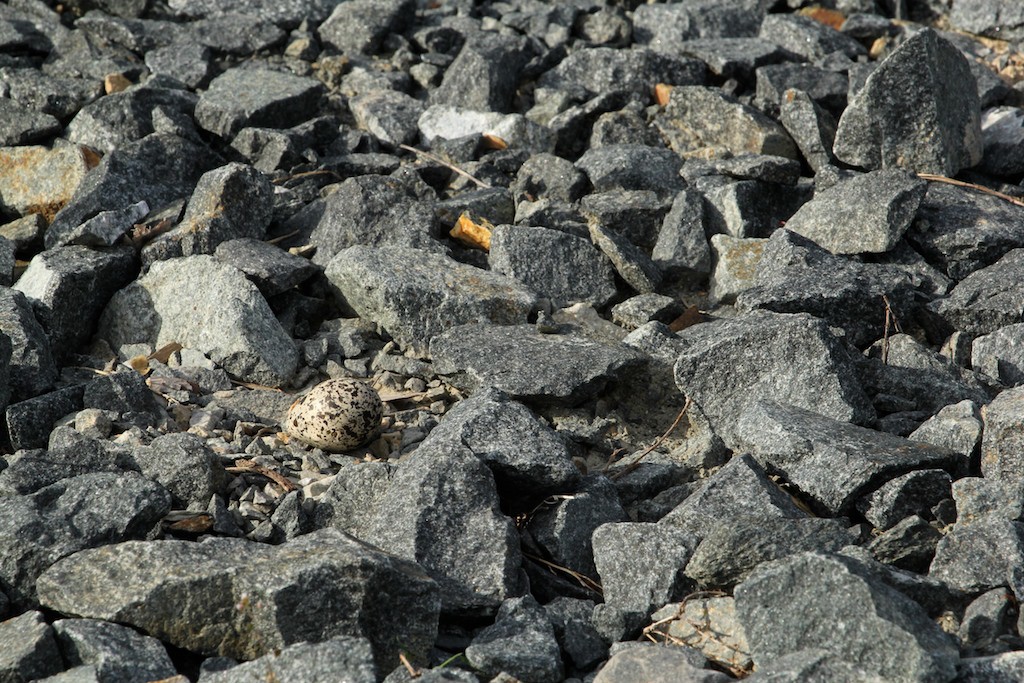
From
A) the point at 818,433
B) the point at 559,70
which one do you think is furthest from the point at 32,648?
the point at 559,70

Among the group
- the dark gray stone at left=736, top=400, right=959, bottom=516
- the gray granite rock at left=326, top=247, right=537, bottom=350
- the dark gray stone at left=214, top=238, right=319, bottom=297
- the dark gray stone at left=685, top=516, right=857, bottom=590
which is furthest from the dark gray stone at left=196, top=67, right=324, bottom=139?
the dark gray stone at left=685, top=516, right=857, bottom=590

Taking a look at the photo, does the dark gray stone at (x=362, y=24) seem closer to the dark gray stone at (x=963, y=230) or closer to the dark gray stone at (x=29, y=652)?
the dark gray stone at (x=963, y=230)

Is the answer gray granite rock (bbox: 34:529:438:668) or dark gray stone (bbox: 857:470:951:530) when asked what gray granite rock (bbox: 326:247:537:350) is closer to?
gray granite rock (bbox: 34:529:438:668)

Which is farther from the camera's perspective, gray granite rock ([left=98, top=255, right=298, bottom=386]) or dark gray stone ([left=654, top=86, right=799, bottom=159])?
dark gray stone ([left=654, top=86, right=799, bottom=159])

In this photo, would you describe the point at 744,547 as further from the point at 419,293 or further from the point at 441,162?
the point at 441,162

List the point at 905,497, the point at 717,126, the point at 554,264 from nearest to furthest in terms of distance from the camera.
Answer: the point at 905,497 → the point at 554,264 → the point at 717,126

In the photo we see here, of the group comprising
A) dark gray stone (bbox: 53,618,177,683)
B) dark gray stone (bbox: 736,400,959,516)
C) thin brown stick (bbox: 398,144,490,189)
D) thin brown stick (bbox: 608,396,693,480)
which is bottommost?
thin brown stick (bbox: 608,396,693,480)

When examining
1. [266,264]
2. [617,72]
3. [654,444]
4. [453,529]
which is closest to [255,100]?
[266,264]

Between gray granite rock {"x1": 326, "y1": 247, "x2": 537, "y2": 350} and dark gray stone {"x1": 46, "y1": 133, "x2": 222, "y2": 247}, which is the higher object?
dark gray stone {"x1": 46, "y1": 133, "x2": 222, "y2": 247}
